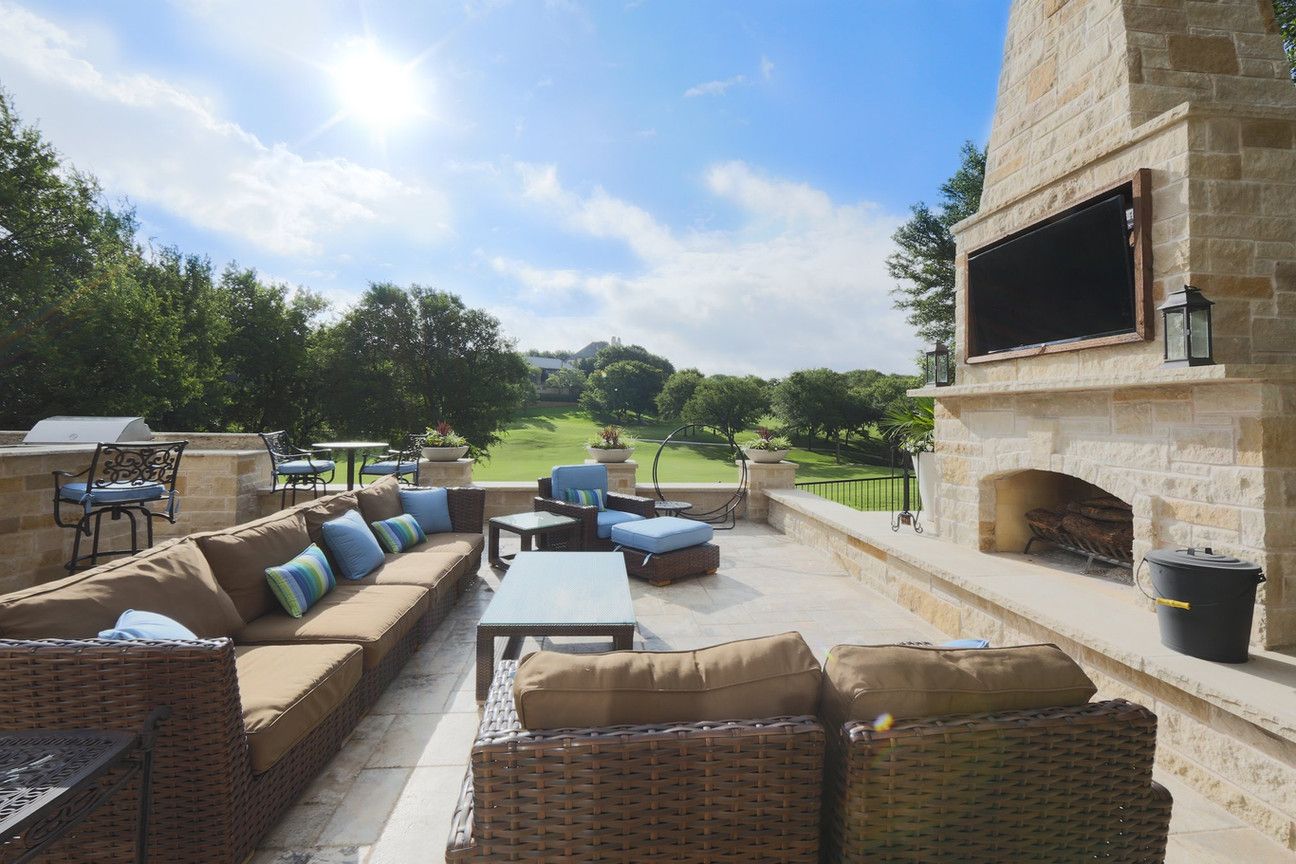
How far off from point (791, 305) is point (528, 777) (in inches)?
417

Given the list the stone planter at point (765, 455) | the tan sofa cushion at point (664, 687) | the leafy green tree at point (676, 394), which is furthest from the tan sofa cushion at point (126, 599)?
the leafy green tree at point (676, 394)

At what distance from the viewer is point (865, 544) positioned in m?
4.82

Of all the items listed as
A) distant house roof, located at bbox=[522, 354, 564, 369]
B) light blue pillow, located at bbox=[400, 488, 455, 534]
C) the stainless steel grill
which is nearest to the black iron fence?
light blue pillow, located at bbox=[400, 488, 455, 534]

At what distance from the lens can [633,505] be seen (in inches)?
225

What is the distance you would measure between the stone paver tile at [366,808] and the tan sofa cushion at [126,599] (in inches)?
33.9

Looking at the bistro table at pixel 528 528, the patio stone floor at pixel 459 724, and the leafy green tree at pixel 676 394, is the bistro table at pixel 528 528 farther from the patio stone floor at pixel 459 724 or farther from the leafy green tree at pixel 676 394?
the leafy green tree at pixel 676 394

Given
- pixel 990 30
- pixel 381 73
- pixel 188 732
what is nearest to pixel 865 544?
pixel 188 732

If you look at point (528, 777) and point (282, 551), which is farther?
point (282, 551)

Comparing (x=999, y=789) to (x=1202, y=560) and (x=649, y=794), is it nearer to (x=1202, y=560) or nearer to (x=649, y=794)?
(x=649, y=794)

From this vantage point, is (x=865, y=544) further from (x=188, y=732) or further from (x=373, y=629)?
(x=188, y=732)

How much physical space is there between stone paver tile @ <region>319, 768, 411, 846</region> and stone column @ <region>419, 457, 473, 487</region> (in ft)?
17.6

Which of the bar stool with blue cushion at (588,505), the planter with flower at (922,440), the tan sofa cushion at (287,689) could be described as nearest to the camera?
the tan sofa cushion at (287,689)

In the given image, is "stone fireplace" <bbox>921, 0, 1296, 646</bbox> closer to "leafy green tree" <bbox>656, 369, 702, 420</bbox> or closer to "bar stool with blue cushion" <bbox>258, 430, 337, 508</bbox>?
"bar stool with blue cushion" <bbox>258, 430, 337, 508</bbox>

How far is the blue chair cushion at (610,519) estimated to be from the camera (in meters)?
5.30
